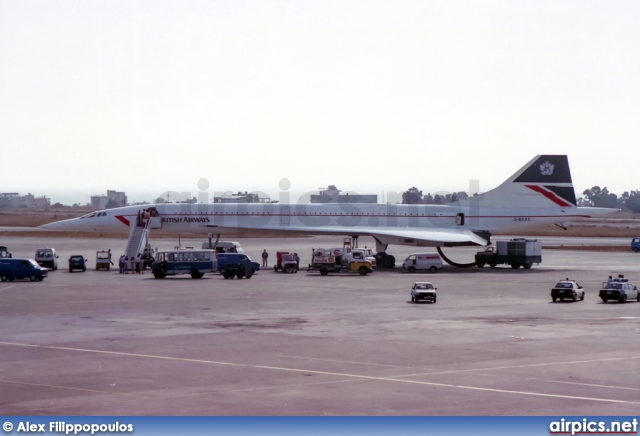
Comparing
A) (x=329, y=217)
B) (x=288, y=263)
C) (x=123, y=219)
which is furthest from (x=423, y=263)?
(x=123, y=219)

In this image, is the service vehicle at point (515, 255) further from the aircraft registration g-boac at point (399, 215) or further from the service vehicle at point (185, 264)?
the service vehicle at point (185, 264)

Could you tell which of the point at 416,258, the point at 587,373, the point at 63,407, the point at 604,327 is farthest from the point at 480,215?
the point at 63,407

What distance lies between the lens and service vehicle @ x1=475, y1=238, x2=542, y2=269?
209 ft

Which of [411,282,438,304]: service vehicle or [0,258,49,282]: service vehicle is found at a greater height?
[0,258,49,282]: service vehicle

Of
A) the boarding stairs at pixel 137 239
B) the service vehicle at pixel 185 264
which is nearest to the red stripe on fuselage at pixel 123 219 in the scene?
the boarding stairs at pixel 137 239

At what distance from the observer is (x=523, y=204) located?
226 feet

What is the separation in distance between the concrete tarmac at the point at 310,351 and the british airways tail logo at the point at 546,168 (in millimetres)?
22549

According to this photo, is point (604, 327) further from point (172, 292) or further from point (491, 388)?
point (172, 292)

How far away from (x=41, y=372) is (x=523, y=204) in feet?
170

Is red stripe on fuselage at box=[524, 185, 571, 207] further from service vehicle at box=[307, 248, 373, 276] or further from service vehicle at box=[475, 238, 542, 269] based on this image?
service vehicle at box=[307, 248, 373, 276]

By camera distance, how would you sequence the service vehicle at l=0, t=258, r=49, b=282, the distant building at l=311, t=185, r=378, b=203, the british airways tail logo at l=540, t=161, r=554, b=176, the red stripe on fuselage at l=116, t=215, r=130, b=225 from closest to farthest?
the service vehicle at l=0, t=258, r=49, b=282 < the red stripe on fuselage at l=116, t=215, r=130, b=225 < the british airways tail logo at l=540, t=161, r=554, b=176 < the distant building at l=311, t=185, r=378, b=203

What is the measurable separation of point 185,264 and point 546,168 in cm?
3006

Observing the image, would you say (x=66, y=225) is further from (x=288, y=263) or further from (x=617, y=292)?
(x=617, y=292)

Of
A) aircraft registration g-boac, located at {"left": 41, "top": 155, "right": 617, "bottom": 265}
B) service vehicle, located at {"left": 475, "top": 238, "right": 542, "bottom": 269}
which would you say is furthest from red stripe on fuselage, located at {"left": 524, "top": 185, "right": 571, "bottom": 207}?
service vehicle, located at {"left": 475, "top": 238, "right": 542, "bottom": 269}
